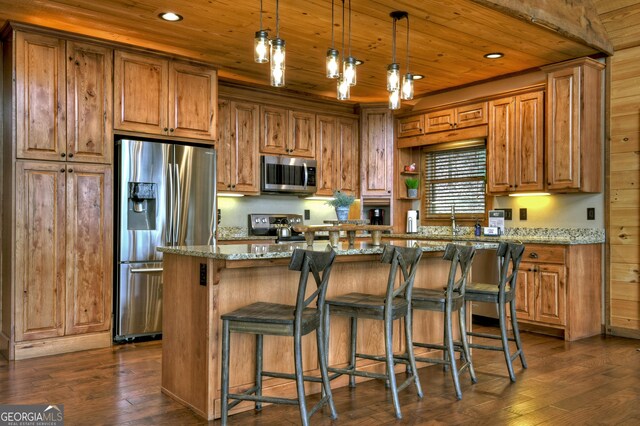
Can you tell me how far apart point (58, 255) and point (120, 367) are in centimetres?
105

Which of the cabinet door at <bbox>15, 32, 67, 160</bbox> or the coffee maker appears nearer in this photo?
the cabinet door at <bbox>15, 32, 67, 160</bbox>

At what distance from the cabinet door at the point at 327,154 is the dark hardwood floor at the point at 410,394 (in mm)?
2963

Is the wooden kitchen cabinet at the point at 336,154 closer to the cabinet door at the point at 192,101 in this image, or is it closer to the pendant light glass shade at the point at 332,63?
the cabinet door at the point at 192,101

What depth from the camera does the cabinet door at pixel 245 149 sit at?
569 cm

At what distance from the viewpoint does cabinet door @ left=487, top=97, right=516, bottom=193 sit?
5.42 meters

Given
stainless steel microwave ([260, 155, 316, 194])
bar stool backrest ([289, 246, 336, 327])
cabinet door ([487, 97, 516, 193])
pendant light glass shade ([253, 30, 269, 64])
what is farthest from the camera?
stainless steel microwave ([260, 155, 316, 194])

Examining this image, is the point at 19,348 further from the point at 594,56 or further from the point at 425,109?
the point at 594,56

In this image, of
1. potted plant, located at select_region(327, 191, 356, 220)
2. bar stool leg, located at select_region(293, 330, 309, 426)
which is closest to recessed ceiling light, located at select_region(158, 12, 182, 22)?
potted plant, located at select_region(327, 191, 356, 220)

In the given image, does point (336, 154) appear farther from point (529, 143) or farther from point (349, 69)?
point (349, 69)

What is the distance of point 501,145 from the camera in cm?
551

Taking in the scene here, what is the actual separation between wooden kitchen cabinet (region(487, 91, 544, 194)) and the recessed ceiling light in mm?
3307

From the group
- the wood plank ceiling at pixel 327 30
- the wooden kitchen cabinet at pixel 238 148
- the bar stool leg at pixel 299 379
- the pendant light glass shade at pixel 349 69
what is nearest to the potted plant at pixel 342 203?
the pendant light glass shade at pixel 349 69

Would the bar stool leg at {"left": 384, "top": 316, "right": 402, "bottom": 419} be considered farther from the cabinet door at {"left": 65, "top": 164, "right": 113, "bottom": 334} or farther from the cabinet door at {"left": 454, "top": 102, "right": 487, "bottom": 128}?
the cabinet door at {"left": 454, "top": 102, "right": 487, "bottom": 128}

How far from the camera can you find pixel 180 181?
4.64 metres
